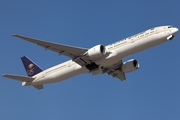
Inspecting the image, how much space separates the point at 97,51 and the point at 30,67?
40.2ft

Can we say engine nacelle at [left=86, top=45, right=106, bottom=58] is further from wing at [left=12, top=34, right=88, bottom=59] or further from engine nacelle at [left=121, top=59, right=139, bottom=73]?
engine nacelle at [left=121, top=59, right=139, bottom=73]

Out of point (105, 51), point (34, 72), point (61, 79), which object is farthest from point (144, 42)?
point (34, 72)

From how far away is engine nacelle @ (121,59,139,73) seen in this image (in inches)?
1825

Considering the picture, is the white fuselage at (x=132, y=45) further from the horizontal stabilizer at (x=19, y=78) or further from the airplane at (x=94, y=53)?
the horizontal stabilizer at (x=19, y=78)

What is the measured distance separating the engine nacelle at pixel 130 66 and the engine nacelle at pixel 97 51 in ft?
22.3

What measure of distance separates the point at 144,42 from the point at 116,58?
3.58 meters

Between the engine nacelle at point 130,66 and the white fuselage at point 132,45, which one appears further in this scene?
the engine nacelle at point 130,66

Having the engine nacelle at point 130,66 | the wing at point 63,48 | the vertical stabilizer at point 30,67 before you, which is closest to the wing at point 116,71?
the engine nacelle at point 130,66

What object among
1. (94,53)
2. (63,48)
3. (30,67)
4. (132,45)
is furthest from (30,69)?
(132,45)

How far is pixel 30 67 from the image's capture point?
48625mm

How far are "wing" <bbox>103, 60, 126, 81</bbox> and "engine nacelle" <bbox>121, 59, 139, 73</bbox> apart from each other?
0.89 meters

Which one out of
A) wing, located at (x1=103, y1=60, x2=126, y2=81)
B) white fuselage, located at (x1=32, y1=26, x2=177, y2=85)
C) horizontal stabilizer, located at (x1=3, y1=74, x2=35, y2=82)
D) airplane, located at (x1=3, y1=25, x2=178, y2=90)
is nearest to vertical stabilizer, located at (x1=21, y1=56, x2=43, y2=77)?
horizontal stabilizer, located at (x1=3, y1=74, x2=35, y2=82)

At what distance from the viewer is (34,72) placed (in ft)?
156

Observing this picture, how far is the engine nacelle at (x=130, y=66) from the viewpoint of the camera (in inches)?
1825
